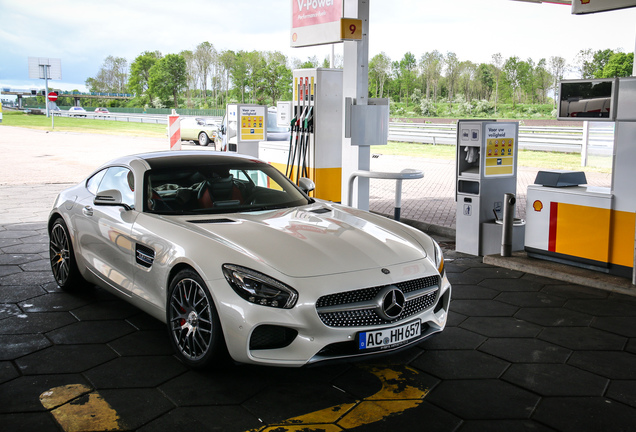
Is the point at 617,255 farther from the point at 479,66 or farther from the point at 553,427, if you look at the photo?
the point at 479,66

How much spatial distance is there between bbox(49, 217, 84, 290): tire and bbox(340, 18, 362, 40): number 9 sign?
14.1ft

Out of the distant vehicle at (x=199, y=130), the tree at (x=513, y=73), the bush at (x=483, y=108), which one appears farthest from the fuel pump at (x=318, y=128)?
the tree at (x=513, y=73)

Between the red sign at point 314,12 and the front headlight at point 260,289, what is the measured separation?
5.86 meters

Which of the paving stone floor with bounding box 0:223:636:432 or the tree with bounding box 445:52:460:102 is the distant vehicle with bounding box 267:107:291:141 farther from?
the tree with bounding box 445:52:460:102

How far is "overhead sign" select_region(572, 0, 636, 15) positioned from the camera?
636 cm

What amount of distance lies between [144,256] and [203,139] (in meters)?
24.2

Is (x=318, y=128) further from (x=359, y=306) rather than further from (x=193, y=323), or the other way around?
(x=359, y=306)

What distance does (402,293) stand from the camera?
3527 mm

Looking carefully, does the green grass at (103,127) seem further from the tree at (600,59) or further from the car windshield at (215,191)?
the car windshield at (215,191)

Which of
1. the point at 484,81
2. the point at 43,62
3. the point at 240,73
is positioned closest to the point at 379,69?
the point at 484,81

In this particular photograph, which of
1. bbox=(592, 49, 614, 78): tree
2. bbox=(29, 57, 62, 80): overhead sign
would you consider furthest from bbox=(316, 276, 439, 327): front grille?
bbox=(29, 57, 62, 80): overhead sign

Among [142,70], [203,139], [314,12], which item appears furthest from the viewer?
[142,70]

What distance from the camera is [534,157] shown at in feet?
68.0

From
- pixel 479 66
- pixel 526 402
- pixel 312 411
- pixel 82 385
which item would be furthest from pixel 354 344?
pixel 479 66
